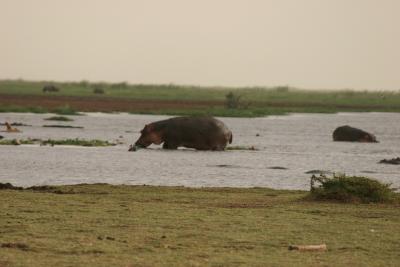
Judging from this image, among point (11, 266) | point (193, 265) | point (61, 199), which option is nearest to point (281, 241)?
point (193, 265)

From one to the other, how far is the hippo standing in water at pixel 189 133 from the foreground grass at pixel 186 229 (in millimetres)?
15075

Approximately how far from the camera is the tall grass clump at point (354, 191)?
19328mm

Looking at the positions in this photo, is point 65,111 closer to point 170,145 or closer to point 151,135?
point 170,145

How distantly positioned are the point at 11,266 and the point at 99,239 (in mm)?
2142

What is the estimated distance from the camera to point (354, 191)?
19.4 m

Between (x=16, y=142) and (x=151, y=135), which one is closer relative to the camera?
(x=151, y=135)

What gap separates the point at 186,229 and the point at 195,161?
15.9 meters

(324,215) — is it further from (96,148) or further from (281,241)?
(96,148)

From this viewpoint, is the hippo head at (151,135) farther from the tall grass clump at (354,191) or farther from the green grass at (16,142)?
the tall grass clump at (354,191)

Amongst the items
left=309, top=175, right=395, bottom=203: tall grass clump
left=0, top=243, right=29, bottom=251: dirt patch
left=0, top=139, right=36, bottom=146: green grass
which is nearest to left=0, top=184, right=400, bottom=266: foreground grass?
left=0, top=243, right=29, bottom=251: dirt patch

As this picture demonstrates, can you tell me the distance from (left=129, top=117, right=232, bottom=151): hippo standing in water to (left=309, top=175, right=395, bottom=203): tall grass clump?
15731 millimetres

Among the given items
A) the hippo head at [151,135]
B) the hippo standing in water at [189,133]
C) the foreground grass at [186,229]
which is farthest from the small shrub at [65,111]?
the foreground grass at [186,229]

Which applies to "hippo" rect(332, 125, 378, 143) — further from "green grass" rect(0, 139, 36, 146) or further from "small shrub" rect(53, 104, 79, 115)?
"small shrub" rect(53, 104, 79, 115)

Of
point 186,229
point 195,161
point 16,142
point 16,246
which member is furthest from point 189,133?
point 16,246
